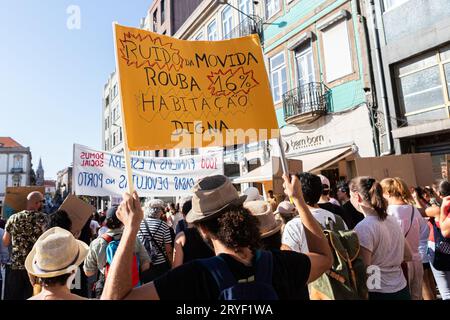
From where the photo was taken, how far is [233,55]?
3680 millimetres

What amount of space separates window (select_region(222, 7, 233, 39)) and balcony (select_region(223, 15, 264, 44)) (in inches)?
39.3

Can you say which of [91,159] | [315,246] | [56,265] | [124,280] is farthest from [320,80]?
[124,280]

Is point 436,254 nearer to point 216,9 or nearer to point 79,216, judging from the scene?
point 79,216

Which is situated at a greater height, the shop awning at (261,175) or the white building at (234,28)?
the white building at (234,28)

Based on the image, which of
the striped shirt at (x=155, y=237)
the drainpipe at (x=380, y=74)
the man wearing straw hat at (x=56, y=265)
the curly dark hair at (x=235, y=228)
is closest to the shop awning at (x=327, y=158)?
the drainpipe at (x=380, y=74)

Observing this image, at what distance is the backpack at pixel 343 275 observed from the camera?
2293 millimetres

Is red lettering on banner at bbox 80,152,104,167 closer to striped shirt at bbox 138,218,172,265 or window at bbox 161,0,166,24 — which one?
striped shirt at bbox 138,218,172,265

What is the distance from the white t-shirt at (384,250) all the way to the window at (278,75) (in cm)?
1143

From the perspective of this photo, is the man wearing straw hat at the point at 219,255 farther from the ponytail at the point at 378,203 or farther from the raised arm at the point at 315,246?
the ponytail at the point at 378,203

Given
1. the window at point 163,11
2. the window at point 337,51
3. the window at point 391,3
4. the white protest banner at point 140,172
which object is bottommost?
the white protest banner at point 140,172

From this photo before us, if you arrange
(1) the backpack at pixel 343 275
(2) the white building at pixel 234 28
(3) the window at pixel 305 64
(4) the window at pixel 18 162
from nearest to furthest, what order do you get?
(1) the backpack at pixel 343 275
(3) the window at pixel 305 64
(2) the white building at pixel 234 28
(4) the window at pixel 18 162

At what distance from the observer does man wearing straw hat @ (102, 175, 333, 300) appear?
139cm

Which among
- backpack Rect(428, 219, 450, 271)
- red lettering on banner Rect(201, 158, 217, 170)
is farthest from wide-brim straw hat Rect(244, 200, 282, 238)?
red lettering on banner Rect(201, 158, 217, 170)

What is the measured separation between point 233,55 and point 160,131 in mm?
1315
